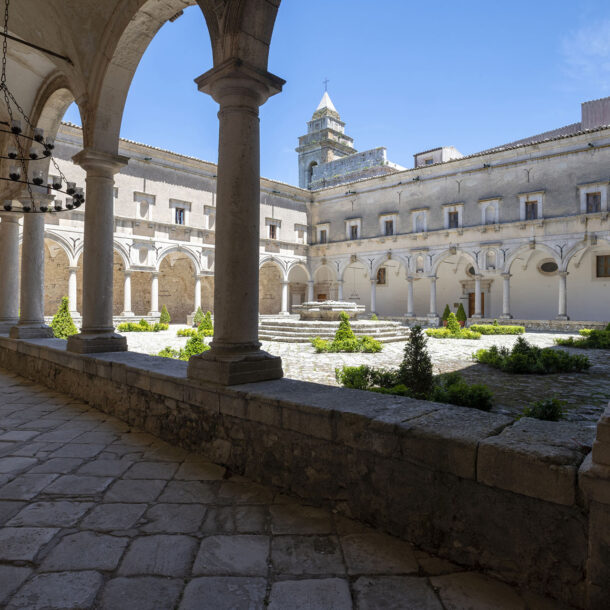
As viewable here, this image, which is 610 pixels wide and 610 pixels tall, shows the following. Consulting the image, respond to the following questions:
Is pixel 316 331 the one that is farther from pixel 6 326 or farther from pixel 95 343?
pixel 95 343

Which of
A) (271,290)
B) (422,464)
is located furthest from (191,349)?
(271,290)

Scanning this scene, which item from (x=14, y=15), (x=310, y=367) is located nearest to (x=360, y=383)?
(x=310, y=367)

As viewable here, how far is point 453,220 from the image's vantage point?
22.9 m

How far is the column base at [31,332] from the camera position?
725 centimetres

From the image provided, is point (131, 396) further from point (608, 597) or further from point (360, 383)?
point (608, 597)

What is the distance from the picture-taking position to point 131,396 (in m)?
4.37

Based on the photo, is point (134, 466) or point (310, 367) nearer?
point (134, 466)

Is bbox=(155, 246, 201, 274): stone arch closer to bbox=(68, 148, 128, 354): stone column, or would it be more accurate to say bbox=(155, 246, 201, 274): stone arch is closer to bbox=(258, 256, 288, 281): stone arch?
bbox=(258, 256, 288, 281): stone arch

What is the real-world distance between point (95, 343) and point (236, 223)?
306cm

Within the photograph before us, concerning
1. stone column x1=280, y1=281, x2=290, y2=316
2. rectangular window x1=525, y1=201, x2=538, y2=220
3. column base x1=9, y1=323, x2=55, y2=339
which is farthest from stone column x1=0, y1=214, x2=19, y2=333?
rectangular window x1=525, y1=201, x2=538, y2=220

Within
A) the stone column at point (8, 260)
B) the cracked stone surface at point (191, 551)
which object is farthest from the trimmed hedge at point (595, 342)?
the stone column at point (8, 260)

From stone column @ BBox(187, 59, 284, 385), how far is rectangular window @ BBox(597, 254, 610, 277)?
71.7ft

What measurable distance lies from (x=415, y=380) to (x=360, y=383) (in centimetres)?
68

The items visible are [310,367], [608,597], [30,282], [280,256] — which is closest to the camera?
[608,597]
